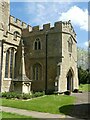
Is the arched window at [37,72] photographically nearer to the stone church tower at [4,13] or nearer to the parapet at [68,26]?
the parapet at [68,26]

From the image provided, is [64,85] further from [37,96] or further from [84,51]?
[84,51]

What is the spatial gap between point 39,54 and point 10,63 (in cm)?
481

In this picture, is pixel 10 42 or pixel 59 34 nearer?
pixel 10 42

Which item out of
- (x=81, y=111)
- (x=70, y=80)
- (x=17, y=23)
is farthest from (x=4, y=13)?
(x=81, y=111)

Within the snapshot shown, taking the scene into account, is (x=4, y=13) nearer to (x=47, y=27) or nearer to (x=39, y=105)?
(x=47, y=27)

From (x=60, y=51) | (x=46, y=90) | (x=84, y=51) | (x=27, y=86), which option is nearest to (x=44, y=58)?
(x=60, y=51)

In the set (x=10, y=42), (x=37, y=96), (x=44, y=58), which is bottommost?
(x=37, y=96)

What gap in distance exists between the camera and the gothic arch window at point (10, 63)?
26188 millimetres

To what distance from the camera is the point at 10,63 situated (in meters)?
27.0

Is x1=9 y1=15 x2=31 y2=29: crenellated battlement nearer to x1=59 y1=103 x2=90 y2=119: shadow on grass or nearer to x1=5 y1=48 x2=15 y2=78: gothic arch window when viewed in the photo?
x1=5 y1=48 x2=15 y2=78: gothic arch window

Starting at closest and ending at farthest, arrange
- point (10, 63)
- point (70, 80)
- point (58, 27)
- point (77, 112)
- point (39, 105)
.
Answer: point (77, 112) < point (39, 105) < point (10, 63) < point (58, 27) < point (70, 80)

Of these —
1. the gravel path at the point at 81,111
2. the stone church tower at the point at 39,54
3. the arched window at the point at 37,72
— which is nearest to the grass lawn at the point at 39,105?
the gravel path at the point at 81,111

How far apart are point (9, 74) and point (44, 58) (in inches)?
225

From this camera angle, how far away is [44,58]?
29000 mm
